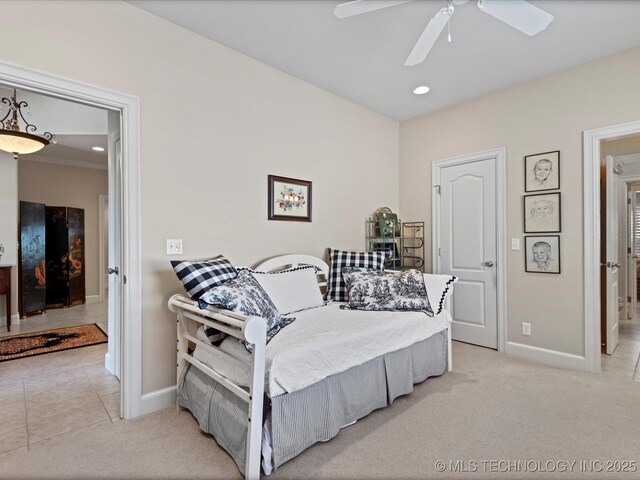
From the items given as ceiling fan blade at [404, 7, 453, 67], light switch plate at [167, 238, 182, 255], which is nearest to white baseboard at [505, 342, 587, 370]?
ceiling fan blade at [404, 7, 453, 67]

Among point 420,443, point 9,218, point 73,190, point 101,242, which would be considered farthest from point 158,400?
point 73,190

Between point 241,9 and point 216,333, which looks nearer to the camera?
point 216,333

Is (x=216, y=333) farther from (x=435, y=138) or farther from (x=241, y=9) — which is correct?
(x=435, y=138)

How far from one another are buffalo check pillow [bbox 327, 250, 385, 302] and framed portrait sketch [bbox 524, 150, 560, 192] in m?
1.53

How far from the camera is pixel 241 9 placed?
2.21 m

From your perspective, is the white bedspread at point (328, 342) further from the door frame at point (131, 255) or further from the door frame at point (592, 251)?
the door frame at point (592, 251)

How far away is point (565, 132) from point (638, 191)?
159 inches

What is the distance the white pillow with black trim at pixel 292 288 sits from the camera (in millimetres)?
2498

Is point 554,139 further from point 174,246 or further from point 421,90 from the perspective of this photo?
point 174,246

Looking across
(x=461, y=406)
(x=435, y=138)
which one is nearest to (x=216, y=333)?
(x=461, y=406)

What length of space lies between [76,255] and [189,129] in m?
4.96

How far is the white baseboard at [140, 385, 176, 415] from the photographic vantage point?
7.27ft

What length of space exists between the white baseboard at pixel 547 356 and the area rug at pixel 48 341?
169 inches

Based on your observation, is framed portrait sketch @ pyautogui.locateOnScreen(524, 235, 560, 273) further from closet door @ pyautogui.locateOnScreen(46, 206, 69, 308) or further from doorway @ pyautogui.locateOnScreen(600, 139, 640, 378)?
closet door @ pyautogui.locateOnScreen(46, 206, 69, 308)
